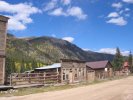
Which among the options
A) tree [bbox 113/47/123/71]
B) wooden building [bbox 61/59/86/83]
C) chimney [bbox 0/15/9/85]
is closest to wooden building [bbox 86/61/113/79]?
wooden building [bbox 61/59/86/83]

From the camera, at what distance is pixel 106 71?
76.1 metres

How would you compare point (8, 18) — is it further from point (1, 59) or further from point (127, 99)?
point (127, 99)

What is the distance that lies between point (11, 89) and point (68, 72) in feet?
59.9

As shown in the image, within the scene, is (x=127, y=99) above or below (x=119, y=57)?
below

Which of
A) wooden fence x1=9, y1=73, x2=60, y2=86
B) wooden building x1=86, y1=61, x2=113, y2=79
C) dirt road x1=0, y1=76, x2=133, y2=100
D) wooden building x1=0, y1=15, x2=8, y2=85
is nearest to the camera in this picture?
dirt road x1=0, y1=76, x2=133, y2=100

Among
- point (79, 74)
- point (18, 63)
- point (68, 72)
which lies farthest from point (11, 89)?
point (18, 63)

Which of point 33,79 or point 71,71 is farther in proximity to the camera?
point 71,71

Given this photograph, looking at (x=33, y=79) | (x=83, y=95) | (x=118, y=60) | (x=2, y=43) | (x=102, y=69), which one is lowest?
(x=83, y=95)

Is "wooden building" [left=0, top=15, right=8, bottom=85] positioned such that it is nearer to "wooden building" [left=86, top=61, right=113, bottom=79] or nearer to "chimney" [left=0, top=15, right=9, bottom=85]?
"chimney" [left=0, top=15, right=9, bottom=85]

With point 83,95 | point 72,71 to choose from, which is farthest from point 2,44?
point 72,71

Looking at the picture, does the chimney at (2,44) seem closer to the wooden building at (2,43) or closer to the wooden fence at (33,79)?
the wooden building at (2,43)

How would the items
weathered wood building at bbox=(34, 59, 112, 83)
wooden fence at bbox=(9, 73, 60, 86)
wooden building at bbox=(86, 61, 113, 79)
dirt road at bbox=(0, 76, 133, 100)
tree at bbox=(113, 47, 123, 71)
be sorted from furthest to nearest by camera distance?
1. tree at bbox=(113, 47, 123, 71)
2. wooden building at bbox=(86, 61, 113, 79)
3. weathered wood building at bbox=(34, 59, 112, 83)
4. wooden fence at bbox=(9, 73, 60, 86)
5. dirt road at bbox=(0, 76, 133, 100)

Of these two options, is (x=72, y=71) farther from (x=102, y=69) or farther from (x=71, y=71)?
(x=102, y=69)

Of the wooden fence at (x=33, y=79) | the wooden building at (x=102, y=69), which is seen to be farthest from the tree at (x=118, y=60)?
the wooden fence at (x=33, y=79)
